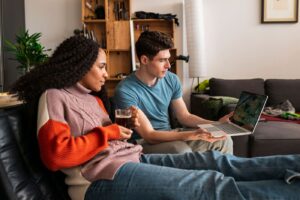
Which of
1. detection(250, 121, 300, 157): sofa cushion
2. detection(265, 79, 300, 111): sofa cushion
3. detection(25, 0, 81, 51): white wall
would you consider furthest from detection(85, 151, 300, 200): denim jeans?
detection(25, 0, 81, 51): white wall

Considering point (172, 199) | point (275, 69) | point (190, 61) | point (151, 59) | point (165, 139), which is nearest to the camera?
point (172, 199)

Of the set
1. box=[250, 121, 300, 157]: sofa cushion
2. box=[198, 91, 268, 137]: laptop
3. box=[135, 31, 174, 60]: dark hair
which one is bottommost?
box=[250, 121, 300, 157]: sofa cushion

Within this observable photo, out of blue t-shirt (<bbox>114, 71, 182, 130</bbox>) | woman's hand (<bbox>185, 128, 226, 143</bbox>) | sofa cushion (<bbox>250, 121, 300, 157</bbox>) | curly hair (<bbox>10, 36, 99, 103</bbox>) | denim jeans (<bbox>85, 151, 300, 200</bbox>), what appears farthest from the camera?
sofa cushion (<bbox>250, 121, 300, 157</bbox>)

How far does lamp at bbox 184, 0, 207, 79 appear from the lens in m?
3.68

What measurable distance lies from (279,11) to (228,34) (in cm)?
69

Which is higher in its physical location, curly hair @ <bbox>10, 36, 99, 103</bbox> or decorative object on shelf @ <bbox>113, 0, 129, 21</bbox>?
decorative object on shelf @ <bbox>113, 0, 129, 21</bbox>

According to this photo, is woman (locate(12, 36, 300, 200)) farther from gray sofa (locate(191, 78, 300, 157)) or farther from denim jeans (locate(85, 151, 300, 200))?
gray sofa (locate(191, 78, 300, 157))

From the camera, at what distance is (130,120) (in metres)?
1.41

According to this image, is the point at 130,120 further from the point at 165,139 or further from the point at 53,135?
the point at 53,135

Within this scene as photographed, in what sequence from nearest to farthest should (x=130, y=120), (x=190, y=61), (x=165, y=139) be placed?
1. (x=130, y=120)
2. (x=165, y=139)
3. (x=190, y=61)

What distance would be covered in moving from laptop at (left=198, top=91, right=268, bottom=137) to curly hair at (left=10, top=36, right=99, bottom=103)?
743mm

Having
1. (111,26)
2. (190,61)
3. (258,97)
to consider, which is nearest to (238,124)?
(258,97)

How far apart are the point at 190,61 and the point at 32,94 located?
2.79 metres

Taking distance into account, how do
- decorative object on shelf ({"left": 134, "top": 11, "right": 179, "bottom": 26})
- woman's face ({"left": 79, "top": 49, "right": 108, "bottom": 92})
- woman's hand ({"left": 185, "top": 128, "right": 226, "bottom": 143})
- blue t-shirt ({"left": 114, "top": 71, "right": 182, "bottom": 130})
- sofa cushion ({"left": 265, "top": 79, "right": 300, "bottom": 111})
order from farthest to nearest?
decorative object on shelf ({"left": 134, "top": 11, "right": 179, "bottom": 26}) < sofa cushion ({"left": 265, "top": 79, "right": 300, "bottom": 111}) < blue t-shirt ({"left": 114, "top": 71, "right": 182, "bottom": 130}) < woman's hand ({"left": 185, "top": 128, "right": 226, "bottom": 143}) < woman's face ({"left": 79, "top": 49, "right": 108, "bottom": 92})
